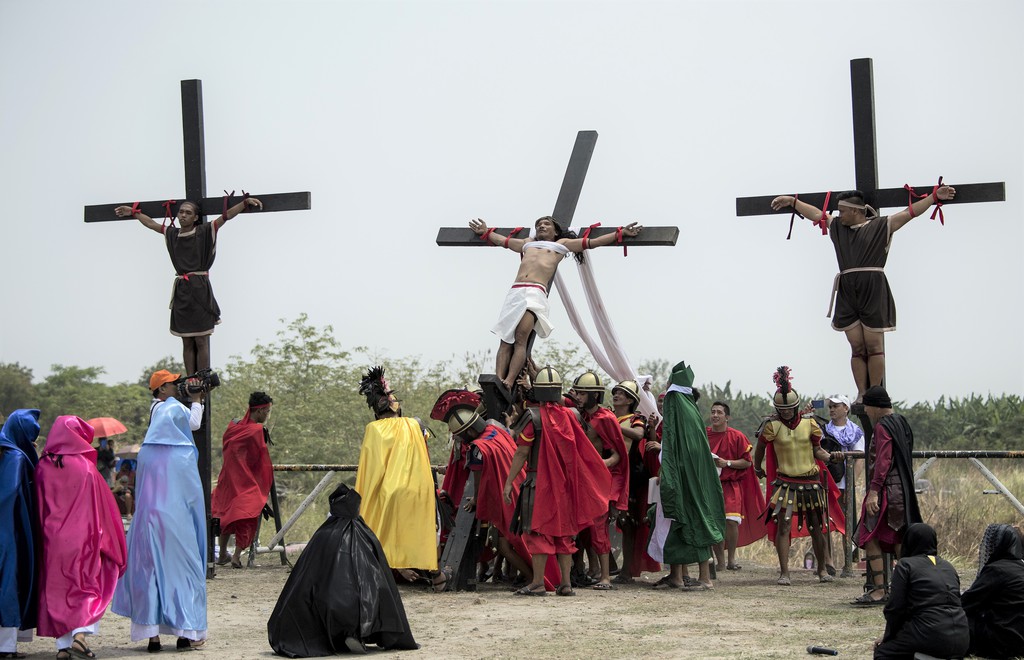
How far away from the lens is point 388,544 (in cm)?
1119

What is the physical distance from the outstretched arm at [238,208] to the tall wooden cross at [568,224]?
1902mm

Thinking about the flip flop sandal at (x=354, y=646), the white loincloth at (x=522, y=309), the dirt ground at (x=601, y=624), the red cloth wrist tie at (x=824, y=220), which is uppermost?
the red cloth wrist tie at (x=824, y=220)

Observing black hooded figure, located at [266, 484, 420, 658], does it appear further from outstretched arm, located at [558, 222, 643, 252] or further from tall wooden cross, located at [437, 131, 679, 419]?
outstretched arm, located at [558, 222, 643, 252]

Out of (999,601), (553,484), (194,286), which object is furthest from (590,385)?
(999,601)

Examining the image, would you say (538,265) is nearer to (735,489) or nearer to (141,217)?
(735,489)

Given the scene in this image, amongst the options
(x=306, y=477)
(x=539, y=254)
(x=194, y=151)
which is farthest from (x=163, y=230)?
(x=306, y=477)

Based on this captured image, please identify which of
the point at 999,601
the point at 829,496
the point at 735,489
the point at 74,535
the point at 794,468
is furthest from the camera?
the point at 735,489

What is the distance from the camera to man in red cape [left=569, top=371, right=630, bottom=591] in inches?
452

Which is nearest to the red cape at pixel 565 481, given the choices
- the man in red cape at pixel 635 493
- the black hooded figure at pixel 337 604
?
the man in red cape at pixel 635 493

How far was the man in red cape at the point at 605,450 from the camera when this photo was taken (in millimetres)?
11492

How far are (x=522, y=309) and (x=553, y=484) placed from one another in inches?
79.2

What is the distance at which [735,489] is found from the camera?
42.9 feet

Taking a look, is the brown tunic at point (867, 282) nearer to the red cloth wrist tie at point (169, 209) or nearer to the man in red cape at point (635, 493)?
the man in red cape at point (635, 493)

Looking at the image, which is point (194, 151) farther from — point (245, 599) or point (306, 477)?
point (306, 477)
